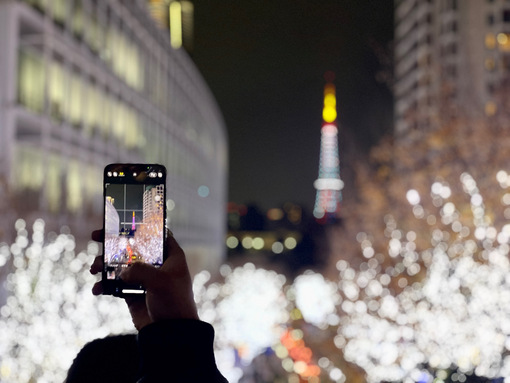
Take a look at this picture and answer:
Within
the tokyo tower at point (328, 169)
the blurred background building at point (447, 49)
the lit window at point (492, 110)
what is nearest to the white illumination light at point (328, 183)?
the tokyo tower at point (328, 169)

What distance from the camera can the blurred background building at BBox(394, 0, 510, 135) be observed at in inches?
3152

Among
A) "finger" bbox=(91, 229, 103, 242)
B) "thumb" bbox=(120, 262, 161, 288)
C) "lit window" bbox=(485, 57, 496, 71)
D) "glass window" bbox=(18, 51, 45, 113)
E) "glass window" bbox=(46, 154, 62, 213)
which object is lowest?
"thumb" bbox=(120, 262, 161, 288)

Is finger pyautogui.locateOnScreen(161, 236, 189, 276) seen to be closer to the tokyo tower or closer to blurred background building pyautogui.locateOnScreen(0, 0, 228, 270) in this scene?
blurred background building pyautogui.locateOnScreen(0, 0, 228, 270)

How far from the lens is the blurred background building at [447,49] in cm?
8006

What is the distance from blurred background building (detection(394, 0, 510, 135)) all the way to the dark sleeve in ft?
230

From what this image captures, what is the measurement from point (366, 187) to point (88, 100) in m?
15.4

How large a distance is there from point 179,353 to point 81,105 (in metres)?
32.3

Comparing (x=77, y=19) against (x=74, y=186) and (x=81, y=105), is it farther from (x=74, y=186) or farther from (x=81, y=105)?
(x=74, y=186)

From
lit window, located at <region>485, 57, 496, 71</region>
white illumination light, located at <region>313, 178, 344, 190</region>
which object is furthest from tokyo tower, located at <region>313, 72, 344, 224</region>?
lit window, located at <region>485, 57, 496, 71</region>

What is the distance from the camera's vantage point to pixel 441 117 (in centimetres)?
2875

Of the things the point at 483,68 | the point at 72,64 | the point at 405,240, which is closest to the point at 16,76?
the point at 72,64

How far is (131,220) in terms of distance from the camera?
2.98m

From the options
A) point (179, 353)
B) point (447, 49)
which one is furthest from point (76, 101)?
point (447, 49)

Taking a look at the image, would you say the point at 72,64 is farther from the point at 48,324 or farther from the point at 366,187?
the point at 366,187
